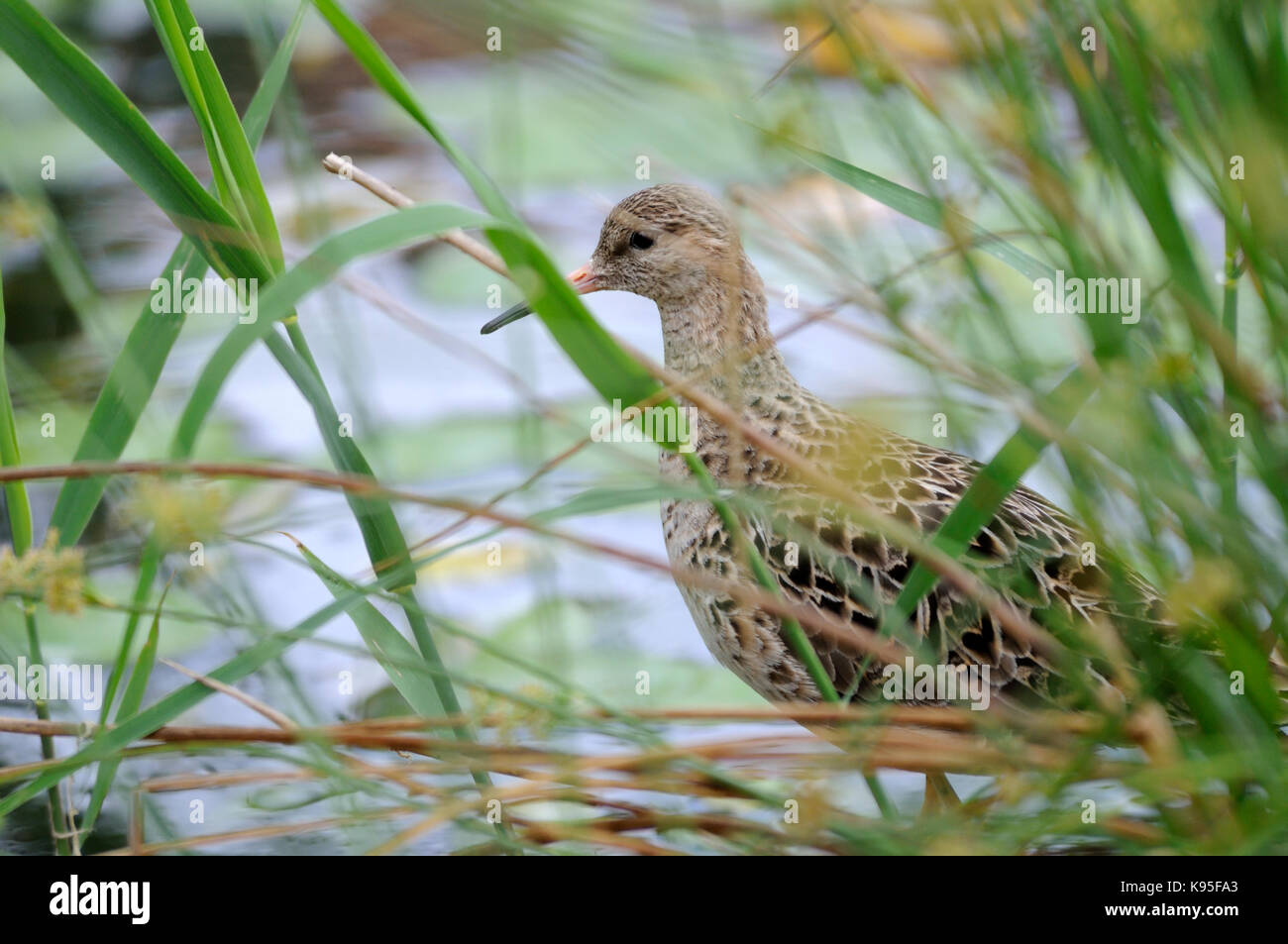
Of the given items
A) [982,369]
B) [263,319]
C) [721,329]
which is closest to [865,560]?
[721,329]

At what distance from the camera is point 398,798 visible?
1.53 m

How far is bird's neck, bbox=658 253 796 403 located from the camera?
3.07 meters

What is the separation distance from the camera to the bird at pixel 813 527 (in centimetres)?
256

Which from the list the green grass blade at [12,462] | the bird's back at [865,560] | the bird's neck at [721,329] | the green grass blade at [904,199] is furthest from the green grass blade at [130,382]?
the bird's neck at [721,329]

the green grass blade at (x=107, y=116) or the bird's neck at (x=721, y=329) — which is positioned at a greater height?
the bird's neck at (x=721, y=329)

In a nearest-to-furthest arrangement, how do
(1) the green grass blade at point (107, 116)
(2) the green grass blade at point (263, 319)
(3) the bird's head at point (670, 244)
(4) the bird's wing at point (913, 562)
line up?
(2) the green grass blade at point (263, 319)
(1) the green grass blade at point (107, 116)
(4) the bird's wing at point (913, 562)
(3) the bird's head at point (670, 244)

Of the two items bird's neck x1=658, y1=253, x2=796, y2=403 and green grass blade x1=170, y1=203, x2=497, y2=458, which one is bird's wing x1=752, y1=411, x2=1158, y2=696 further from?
green grass blade x1=170, y1=203, x2=497, y2=458

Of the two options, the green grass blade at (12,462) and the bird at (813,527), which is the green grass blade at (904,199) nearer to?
the bird at (813,527)

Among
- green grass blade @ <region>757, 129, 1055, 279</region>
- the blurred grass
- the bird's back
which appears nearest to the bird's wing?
the bird's back

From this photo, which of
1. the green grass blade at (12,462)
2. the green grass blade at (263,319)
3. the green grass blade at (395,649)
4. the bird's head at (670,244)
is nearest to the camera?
the green grass blade at (263,319)

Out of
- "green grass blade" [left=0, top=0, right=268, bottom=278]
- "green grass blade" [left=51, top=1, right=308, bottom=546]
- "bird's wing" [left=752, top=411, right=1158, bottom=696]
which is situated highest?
"green grass blade" [left=0, top=0, right=268, bottom=278]

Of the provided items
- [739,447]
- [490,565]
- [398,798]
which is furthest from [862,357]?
[398,798]

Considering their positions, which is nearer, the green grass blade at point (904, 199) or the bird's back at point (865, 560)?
the green grass blade at point (904, 199)

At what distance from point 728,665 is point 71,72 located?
1.76 m
